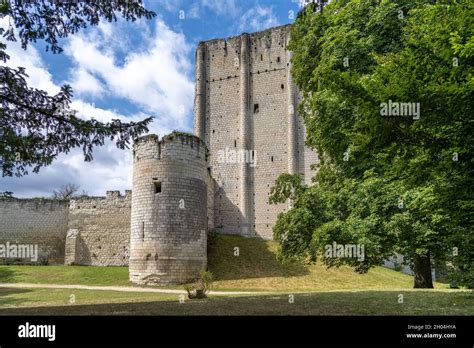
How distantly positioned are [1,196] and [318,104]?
390 inches

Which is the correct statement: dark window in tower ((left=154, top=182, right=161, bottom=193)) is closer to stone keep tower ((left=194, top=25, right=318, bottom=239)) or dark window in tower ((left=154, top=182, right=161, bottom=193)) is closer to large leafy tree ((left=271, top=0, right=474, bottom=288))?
large leafy tree ((left=271, top=0, right=474, bottom=288))

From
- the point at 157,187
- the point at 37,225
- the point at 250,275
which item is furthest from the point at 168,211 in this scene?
the point at 37,225

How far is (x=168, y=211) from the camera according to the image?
19219mm

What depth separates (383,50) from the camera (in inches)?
496

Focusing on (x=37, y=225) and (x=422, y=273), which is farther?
(x=37, y=225)

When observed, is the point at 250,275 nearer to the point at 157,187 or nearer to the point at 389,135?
the point at 157,187

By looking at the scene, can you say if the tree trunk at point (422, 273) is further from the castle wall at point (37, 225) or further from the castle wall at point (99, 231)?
the castle wall at point (37, 225)

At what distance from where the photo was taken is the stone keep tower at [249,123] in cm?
3681

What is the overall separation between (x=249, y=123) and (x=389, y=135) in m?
32.4

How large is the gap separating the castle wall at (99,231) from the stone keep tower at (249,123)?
11090 millimetres

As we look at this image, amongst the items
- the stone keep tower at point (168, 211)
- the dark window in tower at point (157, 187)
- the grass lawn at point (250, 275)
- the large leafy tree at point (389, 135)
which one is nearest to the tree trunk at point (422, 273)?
the large leafy tree at point (389, 135)

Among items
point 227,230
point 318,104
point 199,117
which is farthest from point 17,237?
point 318,104

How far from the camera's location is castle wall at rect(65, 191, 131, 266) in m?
27.8
